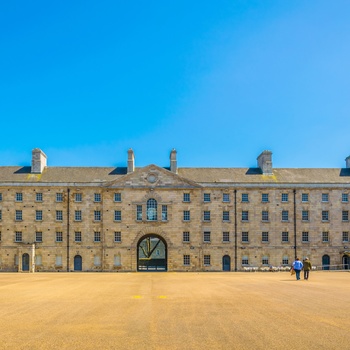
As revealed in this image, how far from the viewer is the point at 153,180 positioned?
6081 cm

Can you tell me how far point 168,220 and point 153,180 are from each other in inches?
210

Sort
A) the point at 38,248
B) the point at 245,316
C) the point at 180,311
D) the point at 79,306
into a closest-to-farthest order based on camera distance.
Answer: the point at 245,316 → the point at 180,311 → the point at 79,306 → the point at 38,248

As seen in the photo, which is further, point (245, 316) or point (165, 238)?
point (165, 238)

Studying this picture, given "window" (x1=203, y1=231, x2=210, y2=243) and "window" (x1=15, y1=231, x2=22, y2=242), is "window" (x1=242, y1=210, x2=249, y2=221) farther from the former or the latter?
"window" (x1=15, y1=231, x2=22, y2=242)

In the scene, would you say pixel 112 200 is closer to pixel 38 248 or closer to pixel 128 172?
pixel 128 172

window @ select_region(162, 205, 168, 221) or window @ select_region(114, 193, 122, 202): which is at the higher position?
window @ select_region(114, 193, 122, 202)

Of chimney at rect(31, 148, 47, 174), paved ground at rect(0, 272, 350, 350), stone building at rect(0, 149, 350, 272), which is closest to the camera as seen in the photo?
paved ground at rect(0, 272, 350, 350)

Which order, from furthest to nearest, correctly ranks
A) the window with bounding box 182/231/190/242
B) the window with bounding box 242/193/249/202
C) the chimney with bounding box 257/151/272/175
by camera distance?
1. the chimney with bounding box 257/151/272/175
2. the window with bounding box 242/193/249/202
3. the window with bounding box 182/231/190/242

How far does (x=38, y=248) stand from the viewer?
196 feet

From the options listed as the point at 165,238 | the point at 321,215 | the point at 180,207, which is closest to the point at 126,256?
the point at 165,238

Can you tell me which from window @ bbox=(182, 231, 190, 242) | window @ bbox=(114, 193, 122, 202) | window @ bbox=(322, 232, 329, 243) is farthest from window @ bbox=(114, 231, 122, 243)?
window @ bbox=(322, 232, 329, 243)

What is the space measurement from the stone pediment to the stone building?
0.13 metres

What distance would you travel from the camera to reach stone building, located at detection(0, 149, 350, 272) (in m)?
59.9

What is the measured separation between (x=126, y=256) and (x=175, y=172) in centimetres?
1241
